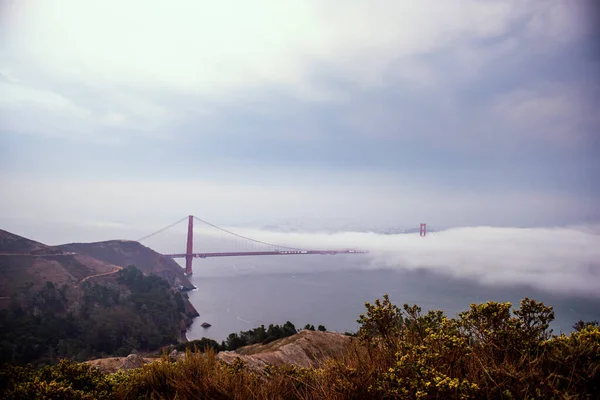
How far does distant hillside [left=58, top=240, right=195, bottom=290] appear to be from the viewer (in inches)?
1618

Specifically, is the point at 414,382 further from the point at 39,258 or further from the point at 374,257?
the point at 374,257

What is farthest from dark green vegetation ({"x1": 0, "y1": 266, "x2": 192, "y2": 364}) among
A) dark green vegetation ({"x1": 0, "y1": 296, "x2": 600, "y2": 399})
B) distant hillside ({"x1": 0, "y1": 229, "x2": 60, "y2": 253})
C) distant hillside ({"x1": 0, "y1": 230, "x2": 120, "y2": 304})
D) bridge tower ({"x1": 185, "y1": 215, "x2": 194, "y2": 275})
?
dark green vegetation ({"x1": 0, "y1": 296, "x2": 600, "y2": 399})

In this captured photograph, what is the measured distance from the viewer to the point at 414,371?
2232 millimetres

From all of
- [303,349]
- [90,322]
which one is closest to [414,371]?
[303,349]

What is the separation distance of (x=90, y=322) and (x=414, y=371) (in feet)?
82.5

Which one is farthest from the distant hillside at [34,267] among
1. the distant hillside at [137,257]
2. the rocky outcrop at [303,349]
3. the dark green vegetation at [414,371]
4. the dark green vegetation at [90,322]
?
the dark green vegetation at [414,371]

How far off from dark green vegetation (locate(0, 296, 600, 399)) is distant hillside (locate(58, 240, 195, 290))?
4023 cm

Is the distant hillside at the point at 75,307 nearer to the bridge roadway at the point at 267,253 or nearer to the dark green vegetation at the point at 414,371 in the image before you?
the bridge roadway at the point at 267,253

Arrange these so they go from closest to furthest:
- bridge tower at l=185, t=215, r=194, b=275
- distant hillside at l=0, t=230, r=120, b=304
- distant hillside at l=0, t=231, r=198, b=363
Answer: distant hillside at l=0, t=231, r=198, b=363 < distant hillside at l=0, t=230, r=120, b=304 < bridge tower at l=185, t=215, r=194, b=275

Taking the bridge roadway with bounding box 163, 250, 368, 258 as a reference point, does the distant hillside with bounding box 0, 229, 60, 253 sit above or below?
above

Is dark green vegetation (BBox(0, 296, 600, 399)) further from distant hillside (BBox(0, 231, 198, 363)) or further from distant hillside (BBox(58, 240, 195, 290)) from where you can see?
distant hillside (BBox(58, 240, 195, 290))

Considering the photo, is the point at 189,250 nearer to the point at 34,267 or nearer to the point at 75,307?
the point at 34,267

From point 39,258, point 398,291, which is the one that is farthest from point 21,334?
point 398,291

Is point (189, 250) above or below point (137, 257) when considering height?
above
